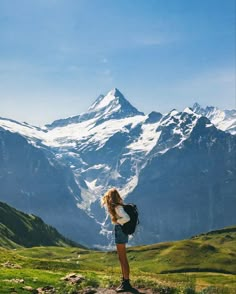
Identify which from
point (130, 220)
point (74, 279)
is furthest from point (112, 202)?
point (74, 279)

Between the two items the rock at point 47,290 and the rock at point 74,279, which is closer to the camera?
the rock at point 47,290

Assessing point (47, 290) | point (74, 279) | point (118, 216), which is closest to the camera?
point (118, 216)

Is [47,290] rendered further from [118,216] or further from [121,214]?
[121,214]

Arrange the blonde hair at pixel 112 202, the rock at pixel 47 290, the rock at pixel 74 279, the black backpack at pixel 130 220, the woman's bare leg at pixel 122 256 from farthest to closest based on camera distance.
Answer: the rock at pixel 74 279 < the rock at pixel 47 290 < the woman's bare leg at pixel 122 256 < the blonde hair at pixel 112 202 < the black backpack at pixel 130 220

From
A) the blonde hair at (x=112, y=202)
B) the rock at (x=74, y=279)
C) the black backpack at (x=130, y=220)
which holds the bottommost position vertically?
the rock at (x=74, y=279)

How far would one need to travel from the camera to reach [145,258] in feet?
570

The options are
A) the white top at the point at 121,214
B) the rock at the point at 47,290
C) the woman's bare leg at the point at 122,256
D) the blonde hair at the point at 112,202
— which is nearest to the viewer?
the white top at the point at 121,214

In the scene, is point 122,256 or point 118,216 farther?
point 122,256

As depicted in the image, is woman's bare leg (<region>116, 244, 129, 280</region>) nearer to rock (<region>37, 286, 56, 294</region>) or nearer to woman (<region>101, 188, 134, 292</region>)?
woman (<region>101, 188, 134, 292</region>)

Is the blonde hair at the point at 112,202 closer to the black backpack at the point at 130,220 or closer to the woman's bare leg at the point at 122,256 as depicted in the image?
the black backpack at the point at 130,220

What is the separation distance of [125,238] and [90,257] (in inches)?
6197

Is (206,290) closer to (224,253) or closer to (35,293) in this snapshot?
(35,293)

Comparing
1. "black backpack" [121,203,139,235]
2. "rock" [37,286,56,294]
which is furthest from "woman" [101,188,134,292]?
"rock" [37,286,56,294]

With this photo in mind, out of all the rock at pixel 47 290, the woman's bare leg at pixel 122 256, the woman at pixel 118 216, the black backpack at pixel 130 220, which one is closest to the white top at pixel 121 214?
the woman at pixel 118 216
